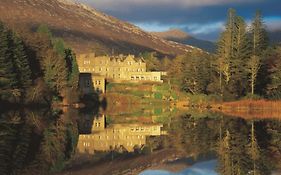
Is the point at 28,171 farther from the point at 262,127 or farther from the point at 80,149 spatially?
the point at 262,127

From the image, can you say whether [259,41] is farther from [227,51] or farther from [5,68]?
[5,68]

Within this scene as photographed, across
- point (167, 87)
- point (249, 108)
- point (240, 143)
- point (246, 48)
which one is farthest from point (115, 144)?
point (167, 87)

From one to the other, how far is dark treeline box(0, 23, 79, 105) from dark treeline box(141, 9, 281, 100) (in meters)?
23.0

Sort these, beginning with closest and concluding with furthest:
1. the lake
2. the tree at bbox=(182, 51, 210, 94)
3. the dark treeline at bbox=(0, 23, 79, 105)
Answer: the lake → the dark treeline at bbox=(0, 23, 79, 105) → the tree at bbox=(182, 51, 210, 94)

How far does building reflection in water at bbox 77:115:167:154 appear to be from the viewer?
37750 mm

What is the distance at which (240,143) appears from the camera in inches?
1405

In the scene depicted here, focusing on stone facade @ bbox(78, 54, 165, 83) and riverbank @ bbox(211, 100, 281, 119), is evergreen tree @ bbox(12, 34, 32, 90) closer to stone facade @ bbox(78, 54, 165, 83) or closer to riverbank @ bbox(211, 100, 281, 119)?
riverbank @ bbox(211, 100, 281, 119)

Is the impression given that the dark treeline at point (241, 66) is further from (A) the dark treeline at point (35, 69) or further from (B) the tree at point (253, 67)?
(A) the dark treeline at point (35, 69)

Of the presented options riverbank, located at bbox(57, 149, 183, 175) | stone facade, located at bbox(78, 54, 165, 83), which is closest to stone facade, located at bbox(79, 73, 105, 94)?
stone facade, located at bbox(78, 54, 165, 83)

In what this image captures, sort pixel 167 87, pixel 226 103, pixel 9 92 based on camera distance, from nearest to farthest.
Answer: pixel 9 92, pixel 226 103, pixel 167 87

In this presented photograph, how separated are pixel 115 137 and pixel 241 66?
46.5 metres

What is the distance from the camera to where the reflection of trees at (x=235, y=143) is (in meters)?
25.8

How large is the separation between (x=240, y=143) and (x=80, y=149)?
9.94 meters

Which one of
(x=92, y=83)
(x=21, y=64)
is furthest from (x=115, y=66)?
(x=21, y=64)
